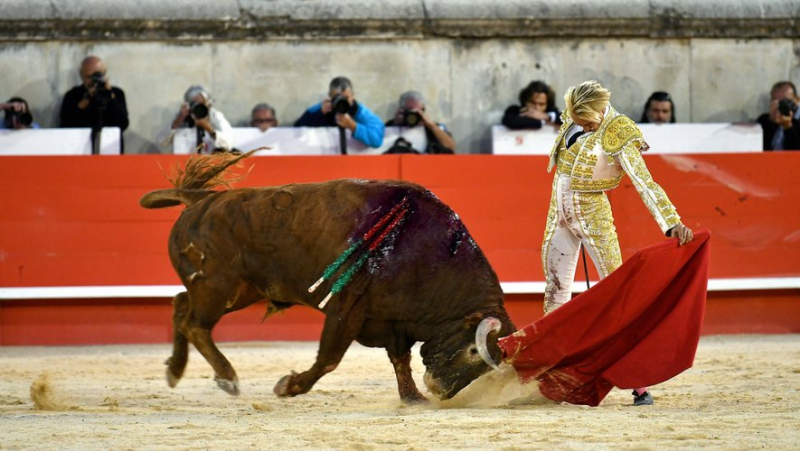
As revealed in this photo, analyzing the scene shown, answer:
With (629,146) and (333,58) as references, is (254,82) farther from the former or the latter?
(629,146)

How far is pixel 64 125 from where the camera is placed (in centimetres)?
896

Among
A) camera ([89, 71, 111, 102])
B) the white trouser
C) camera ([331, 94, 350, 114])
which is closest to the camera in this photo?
the white trouser

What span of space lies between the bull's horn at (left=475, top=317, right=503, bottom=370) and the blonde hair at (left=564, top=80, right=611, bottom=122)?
3.09 ft

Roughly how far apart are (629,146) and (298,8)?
5.75 meters

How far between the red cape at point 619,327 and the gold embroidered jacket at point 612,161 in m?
0.19

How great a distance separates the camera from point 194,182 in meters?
5.61

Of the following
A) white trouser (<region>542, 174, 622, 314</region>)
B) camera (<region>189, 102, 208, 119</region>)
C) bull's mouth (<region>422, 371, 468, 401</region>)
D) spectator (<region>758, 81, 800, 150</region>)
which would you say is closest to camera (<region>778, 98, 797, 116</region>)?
spectator (<region>758, 81, 800, 150</region>)

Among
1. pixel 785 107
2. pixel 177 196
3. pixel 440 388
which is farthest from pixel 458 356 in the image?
pixel 785 107

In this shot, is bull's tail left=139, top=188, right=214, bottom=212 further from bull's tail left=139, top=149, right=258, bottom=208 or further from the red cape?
the red cape

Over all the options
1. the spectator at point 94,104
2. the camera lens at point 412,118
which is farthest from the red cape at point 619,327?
the spectator at point 94,104

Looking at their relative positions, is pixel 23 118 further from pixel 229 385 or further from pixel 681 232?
pixel 681 232

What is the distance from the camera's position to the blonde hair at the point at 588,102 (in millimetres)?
4906

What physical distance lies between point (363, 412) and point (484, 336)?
1.89ft

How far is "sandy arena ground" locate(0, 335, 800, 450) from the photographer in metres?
3.91
